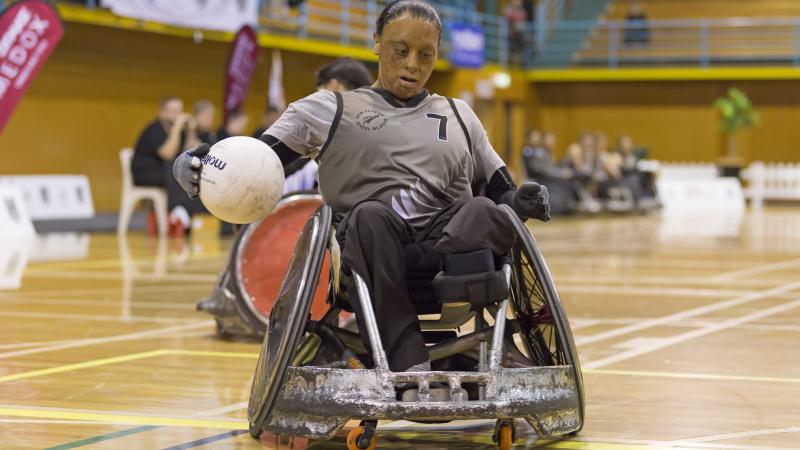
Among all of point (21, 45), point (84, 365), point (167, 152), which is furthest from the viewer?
point (167, 152)

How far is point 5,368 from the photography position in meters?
6.22

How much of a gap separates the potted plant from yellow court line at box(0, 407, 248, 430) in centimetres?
2864

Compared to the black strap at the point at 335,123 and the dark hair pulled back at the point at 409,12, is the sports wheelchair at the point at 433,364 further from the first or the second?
the dark hair pulled back at the point at 409,12

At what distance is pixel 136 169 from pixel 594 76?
735 inches

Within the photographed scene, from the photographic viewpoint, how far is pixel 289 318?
4.24m

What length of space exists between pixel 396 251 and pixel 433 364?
0.53 m

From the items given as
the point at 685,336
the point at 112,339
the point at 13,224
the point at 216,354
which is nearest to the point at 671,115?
the point at 13,224

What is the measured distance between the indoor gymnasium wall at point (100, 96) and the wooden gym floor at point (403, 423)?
7288 millimetres

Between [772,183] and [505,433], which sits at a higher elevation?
[505,433]

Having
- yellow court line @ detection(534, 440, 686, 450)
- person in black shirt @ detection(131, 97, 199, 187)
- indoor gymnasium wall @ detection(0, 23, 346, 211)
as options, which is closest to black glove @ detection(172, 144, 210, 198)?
yellow court line @ detection(534, 440, 686, 450)

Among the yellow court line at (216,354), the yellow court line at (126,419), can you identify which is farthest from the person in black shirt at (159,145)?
the yellow court line at (126,419)

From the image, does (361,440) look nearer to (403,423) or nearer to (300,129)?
(403,423)

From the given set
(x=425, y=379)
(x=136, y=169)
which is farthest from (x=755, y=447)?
(x=136, y=169)

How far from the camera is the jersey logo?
4.68 metres
